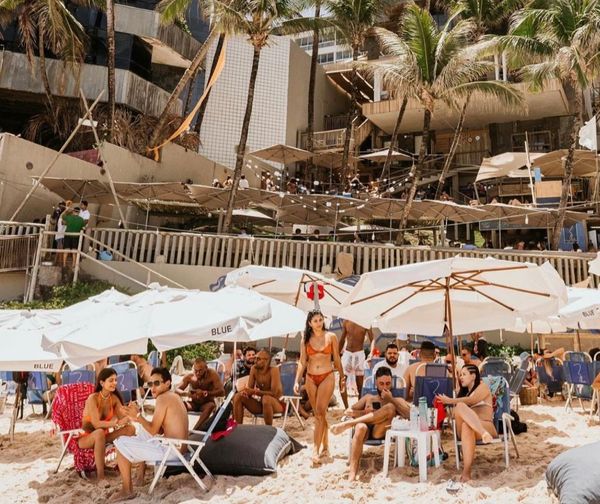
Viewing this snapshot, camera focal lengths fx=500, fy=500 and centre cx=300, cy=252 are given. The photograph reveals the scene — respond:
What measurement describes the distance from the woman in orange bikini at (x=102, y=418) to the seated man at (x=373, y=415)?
2.29 meters

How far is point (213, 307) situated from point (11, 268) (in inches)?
367

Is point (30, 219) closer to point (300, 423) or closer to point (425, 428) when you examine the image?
point (300, 423)

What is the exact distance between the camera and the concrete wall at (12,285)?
500 inches

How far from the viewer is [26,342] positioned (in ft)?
19.7

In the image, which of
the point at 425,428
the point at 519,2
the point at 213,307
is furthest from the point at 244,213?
the point at 519,2

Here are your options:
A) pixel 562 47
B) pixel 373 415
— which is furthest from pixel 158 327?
pixel 562 47

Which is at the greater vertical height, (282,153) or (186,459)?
(282,153)

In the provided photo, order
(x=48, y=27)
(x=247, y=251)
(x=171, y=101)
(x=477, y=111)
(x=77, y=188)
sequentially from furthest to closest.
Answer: (x=477, y=111)
(x=171, y=101)
(x=48, y=27)
(x=77, y=188)
(x=247, y=251)

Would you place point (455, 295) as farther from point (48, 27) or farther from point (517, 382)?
point (48, 27)

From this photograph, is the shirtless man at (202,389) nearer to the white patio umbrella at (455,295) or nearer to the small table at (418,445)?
the white patio umbrella at (455,295)

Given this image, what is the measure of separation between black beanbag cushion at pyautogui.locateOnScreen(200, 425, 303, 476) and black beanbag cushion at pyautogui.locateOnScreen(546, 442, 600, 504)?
2.65m

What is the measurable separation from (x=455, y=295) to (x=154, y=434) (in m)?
4.36

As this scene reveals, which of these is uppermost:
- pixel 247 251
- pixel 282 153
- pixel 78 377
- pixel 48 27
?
pixel 48 27

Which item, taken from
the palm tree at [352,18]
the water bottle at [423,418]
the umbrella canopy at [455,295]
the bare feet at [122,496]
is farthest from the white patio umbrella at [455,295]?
the palm tree at [352,18]
